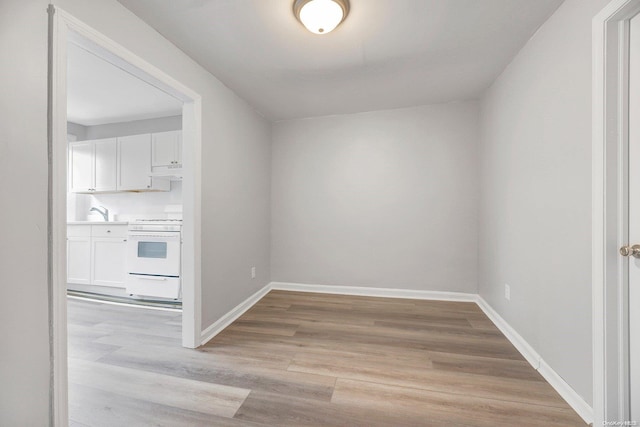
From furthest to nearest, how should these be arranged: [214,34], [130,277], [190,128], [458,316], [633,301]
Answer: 1. [130,277]
2. [458,316]
3. [190,128]
4. [214,34]
5. [633,301]

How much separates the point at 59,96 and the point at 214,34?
1054 millimetres

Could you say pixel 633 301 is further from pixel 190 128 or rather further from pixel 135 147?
pixel 135 147

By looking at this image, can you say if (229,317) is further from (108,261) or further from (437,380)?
(108,261)

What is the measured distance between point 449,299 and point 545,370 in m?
1.43

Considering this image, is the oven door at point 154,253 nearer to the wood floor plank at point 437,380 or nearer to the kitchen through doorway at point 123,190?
the kitchen through doorway at point 123,190

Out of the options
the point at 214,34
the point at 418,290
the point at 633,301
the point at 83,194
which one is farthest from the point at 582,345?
the point at 83,194

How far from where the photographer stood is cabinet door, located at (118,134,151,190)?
3.45 m

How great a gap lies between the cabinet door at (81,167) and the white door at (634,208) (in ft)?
17.7

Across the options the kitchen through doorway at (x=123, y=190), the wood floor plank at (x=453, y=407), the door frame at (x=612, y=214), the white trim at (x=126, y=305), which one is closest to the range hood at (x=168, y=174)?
the kitchen through doorway at (x=123, y=190)

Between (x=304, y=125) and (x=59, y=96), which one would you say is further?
(x=304, y=125)

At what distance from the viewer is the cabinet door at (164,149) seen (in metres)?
3.34

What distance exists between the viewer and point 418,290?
126 inches

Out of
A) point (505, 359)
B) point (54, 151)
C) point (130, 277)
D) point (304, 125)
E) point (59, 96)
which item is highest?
point (304, 125)

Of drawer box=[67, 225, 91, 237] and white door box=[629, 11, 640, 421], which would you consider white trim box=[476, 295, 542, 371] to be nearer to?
white door box=[629, 11, 640, 421]
